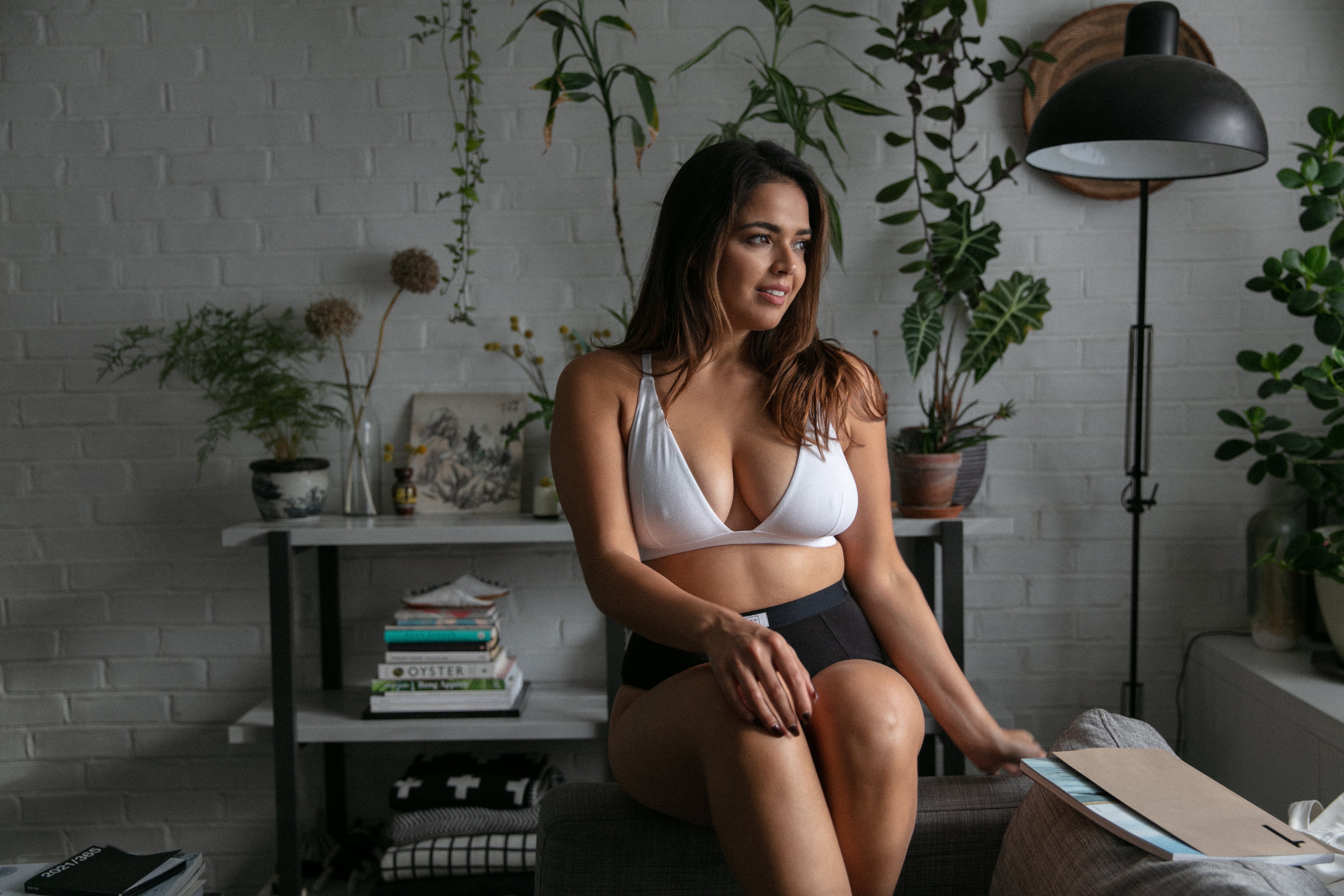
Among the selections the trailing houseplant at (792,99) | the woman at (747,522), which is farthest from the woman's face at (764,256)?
the trailing houseplant at (792,99)

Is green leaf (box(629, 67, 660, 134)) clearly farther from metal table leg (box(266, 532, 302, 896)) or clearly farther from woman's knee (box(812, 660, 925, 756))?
woman's knee (box(812, 660, 925, 756))

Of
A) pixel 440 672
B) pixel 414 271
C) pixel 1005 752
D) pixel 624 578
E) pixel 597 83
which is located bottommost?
pixel 440 672

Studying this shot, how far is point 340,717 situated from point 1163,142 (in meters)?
2.09

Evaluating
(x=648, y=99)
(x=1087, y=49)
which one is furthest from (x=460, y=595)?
(x=1087, y=49)

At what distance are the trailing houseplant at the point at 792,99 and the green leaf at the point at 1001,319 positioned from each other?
1.11 feet

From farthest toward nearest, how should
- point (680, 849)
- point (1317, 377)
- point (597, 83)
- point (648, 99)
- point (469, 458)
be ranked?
point (469, 458), point (597, 83), point (648, 99), point (1317, 377), point (680, 849)

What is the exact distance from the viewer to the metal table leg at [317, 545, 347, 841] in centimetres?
233

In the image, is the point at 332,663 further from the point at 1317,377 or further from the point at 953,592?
the point at 1317,377

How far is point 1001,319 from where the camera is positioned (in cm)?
214

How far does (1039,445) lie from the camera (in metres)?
2.33

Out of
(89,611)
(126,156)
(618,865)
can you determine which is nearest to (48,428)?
(89,611)

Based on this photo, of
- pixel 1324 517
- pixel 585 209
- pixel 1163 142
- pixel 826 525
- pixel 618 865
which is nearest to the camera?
pixel 618 865

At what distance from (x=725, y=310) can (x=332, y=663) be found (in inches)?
57.4

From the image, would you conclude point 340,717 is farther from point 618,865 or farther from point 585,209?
point 585,209
